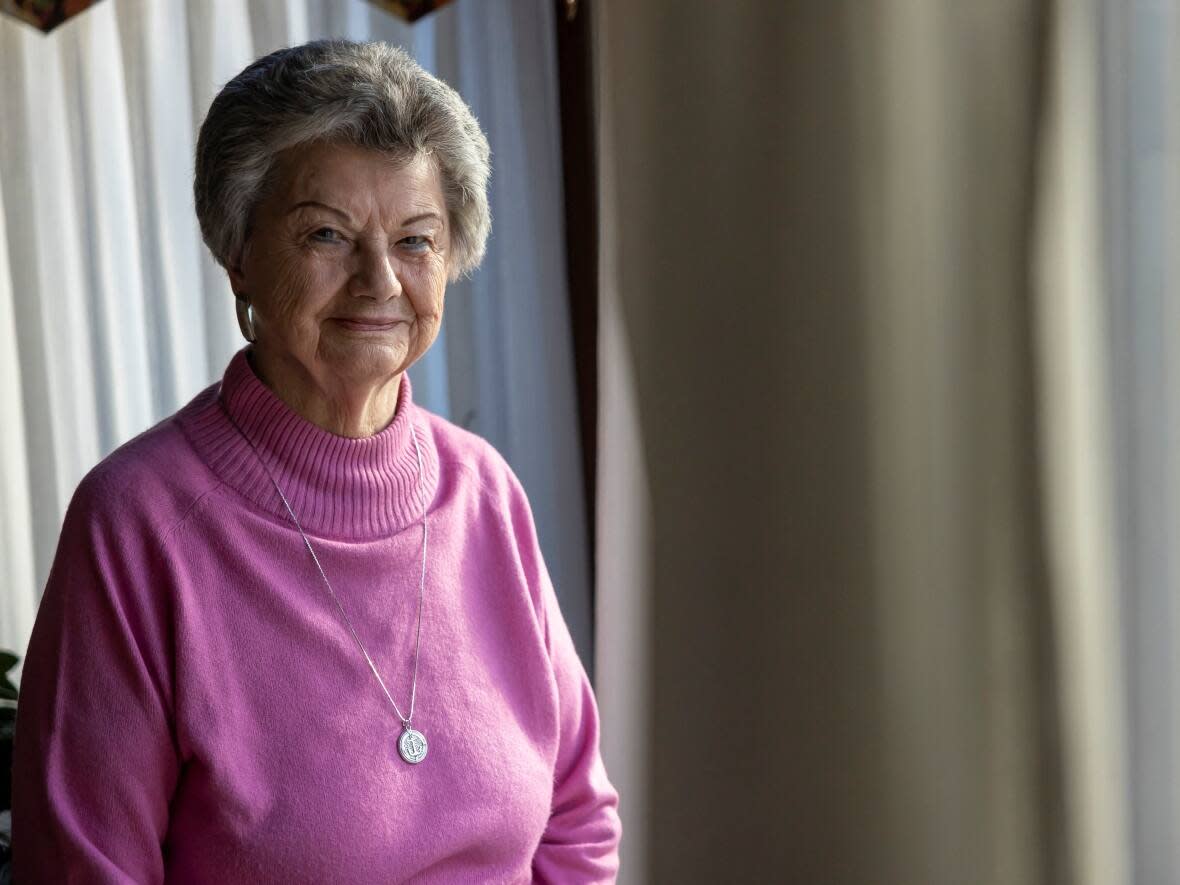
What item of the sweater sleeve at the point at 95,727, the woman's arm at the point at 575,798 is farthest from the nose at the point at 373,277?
the woman's arm at the point at 575,798

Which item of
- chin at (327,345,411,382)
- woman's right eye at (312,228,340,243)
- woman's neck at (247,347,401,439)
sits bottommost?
woman's neck at (247,347,401,439)

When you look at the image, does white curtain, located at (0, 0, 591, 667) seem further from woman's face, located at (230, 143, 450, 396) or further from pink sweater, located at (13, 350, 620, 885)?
woman's face, located at (230, 143, 450, 396)

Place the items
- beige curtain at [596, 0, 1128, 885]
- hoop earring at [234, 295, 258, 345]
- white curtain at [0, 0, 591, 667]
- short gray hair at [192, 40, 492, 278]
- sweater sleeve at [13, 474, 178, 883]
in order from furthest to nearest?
white curtain at [0, 0, 591, 667]
beige curtain at [596, 0, 1128, 885]
hoop earring at [234, 295, 258, 345]
short gray hair at [192, 40, 492, 278]
sweater sleeve at [13, 474, 178, 883]

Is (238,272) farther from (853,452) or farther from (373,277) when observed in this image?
(853,452)

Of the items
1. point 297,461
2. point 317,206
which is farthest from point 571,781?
point 317,206

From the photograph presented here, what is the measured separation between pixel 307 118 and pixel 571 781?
2.77ft

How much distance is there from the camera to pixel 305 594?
1416mm

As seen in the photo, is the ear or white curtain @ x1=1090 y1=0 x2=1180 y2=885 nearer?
Answer: the ear

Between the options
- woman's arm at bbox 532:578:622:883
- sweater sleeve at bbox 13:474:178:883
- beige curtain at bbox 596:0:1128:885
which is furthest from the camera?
beige curtain at bbox 596:0:1128:885

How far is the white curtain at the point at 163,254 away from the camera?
2.38 m

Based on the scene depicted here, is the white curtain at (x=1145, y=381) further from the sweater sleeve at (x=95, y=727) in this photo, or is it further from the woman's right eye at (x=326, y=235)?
the sweater sleeve at (x=95, y=727)

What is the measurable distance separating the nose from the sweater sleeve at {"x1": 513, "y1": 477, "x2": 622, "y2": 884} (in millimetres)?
376

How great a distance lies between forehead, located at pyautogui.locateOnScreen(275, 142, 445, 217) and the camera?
1.39 m

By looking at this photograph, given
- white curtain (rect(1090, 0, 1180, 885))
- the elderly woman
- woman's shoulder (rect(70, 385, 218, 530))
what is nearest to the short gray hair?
the elderly woman
